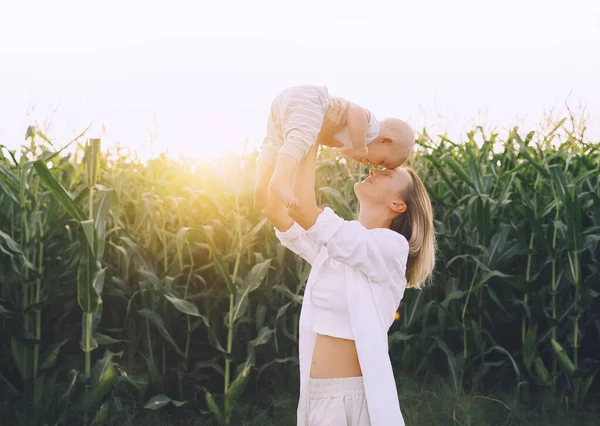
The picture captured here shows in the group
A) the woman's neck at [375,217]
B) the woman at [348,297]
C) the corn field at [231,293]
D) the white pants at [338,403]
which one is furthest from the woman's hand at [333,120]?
the corn field at [231,293]

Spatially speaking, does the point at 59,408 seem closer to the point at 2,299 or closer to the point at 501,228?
the point at 2,299

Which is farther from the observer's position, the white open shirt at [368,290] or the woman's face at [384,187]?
the woman's face at [384,187]

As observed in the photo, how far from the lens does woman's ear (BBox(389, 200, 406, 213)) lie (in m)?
2.25

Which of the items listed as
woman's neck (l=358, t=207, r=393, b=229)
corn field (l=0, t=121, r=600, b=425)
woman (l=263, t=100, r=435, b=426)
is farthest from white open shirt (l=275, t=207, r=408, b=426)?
corn field (l=0, t=121, r=600, b=425)

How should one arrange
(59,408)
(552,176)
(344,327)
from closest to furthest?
(344,327) → (59,408) → (552,176)

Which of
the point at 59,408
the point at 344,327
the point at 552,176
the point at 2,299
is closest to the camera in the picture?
the point at 344,327

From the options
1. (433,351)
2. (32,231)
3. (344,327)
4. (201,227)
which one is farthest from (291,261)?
(344,327)

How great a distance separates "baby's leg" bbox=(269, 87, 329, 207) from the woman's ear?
484 millimetres

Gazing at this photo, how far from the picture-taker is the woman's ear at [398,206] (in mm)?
2252

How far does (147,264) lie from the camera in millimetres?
4152

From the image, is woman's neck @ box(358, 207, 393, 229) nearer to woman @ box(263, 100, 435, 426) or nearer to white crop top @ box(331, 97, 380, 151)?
woman @ box(263, 100, 435, 426)

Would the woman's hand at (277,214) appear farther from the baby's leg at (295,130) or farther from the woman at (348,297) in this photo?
the baby's leg at (295,130)

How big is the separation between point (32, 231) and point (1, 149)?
0.77 meters

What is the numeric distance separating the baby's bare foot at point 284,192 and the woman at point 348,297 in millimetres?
191
